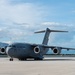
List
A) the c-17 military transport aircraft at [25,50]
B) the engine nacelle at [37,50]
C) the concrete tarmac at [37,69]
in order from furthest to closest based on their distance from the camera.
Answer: the engine nacelle at [37,50] → the c-17 military transport aircraft at [25,50] → the concrete tarmac at [37,69]

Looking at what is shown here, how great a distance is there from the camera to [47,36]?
5938 centimetres

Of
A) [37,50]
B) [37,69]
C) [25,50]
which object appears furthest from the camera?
[37,50]

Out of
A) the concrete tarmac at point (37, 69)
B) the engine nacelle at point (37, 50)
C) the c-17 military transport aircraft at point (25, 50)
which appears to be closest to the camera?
the concrete tarmac at point (37, 69)

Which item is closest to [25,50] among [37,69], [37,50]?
[37,50]

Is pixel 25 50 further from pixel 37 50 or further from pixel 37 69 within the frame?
pixel 37 69

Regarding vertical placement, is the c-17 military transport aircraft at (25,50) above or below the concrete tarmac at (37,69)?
above

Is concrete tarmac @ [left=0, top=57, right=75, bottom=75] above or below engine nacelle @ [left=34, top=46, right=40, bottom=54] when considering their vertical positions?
below

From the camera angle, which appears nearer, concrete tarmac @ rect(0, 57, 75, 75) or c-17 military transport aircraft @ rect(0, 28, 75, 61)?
concrete tarmac @ rect(0, 57, 75, 75)

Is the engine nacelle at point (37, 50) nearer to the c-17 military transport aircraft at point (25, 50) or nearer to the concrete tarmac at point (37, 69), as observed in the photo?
the c-17 military transport aircraft at point (25, 50)

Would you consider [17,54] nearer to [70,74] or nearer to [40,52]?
[40,52]

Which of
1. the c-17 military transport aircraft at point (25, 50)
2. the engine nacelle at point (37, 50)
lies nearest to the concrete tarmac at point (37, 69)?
the c-17 military transport aircraft at point (25, 50)

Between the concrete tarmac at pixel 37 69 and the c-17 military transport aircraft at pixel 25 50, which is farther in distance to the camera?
the c-17 military transport aircraft at pixel 25 50

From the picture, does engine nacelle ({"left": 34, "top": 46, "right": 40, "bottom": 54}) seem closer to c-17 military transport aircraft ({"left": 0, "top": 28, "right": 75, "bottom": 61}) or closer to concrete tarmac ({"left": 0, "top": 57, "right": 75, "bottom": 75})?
c-17 military transport aircraft ({"left": 0, "top": 28, "right": 75, "bottom": 61})

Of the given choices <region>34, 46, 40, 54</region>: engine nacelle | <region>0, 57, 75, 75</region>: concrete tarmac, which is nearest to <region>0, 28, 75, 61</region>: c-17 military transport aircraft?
<region>34, 46, 40, 54</region>: engine nacelle
